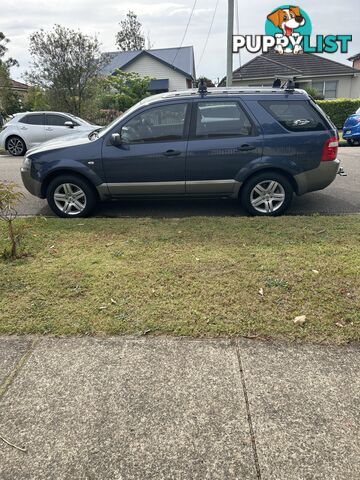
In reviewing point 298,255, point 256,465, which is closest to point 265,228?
point 298,255

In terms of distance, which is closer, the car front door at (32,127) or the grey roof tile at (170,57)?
the car front door at (32,127)

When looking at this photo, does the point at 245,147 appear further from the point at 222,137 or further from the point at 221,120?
the point at 221,120

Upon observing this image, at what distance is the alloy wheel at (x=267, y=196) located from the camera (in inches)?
228

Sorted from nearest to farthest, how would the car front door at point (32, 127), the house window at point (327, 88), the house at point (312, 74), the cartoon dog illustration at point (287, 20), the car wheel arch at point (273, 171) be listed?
the car wheel arch at point (273, 171) < the car front door at point (32, 127) < the cartoon dog illustration at point (287, 20) < the house at point (312, 74) < the house window at point (327, 88)

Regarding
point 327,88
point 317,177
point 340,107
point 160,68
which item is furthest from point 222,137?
point 160,68

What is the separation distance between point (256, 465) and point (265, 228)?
354 cm

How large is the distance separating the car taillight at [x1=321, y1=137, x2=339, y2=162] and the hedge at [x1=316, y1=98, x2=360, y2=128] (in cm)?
1851

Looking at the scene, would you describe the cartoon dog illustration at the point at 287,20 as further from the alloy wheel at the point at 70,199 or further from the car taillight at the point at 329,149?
the alloy wheel at the point at 70,199

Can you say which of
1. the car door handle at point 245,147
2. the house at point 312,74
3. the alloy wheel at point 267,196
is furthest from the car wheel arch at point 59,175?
the house at point 312,74

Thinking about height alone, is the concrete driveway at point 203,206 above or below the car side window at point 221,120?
below

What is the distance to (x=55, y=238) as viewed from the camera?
502 cm

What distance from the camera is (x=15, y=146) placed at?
1357cm

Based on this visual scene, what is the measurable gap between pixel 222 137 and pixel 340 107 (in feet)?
65.2

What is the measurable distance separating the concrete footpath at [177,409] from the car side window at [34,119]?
38.8 feet
